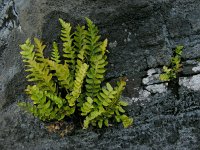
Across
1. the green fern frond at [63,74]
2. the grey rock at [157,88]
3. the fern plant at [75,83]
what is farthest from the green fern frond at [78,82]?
the grey rock at [157,88]

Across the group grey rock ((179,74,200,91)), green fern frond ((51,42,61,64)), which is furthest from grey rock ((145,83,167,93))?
green fern frond ((51,42,61,64))

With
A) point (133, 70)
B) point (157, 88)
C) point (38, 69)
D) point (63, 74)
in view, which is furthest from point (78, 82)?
point (157, 88)

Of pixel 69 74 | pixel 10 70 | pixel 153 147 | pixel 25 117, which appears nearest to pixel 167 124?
pixel 153 147

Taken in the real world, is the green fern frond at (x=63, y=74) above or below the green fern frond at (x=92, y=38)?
below

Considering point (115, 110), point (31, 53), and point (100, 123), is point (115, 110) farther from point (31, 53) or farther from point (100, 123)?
point (31, 53)

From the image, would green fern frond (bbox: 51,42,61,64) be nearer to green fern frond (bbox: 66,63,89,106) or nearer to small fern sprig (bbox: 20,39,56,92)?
small fern sprig (bbox: 20,39,56,92)

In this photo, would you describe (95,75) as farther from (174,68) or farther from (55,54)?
(174,68)

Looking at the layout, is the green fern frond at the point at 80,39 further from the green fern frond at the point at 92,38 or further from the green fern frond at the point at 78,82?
the green fern frond at the point at 78,82
